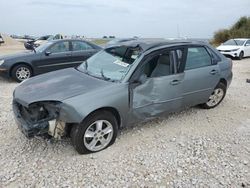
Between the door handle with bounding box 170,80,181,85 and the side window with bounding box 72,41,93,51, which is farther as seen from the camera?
the side window with bounding box 72,41,93,51

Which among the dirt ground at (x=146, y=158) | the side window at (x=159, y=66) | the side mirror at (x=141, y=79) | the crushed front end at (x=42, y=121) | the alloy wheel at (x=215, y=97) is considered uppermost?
the side window at (x=159, y=66)

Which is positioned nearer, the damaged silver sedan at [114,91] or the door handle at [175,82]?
the damaged silver sedan at [114,91]

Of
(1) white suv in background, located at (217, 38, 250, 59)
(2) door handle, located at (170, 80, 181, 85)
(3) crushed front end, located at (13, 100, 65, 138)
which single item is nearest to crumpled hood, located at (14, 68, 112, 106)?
(3) crushed front end, located at (13, 100, 65, 138)

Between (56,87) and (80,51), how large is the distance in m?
5.42

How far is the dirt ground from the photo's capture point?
9.89ft

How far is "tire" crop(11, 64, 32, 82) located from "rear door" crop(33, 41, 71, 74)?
30cm

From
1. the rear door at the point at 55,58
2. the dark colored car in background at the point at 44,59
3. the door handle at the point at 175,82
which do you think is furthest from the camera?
the rear door at the point at 55,58

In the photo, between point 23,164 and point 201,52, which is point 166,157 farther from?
point 201,52

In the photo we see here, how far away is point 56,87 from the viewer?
3566mm

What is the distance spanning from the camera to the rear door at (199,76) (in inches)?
175

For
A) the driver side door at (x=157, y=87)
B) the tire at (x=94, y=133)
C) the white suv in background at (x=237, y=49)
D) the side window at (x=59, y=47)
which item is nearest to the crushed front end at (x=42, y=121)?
the tire at (x=94, y=133)

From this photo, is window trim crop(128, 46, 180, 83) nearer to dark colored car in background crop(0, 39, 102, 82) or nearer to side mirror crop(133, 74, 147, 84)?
side mirror crop(133, 74, 147, 84)

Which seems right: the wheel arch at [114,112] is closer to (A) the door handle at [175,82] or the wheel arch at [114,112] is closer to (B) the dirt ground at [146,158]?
(B) the dirt ground at [146,158]

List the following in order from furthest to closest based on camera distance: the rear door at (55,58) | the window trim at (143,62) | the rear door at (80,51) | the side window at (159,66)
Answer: the rear door at (80,51), the rear door at (55,58), the side window at (159,66), the window trim at (143,62)
